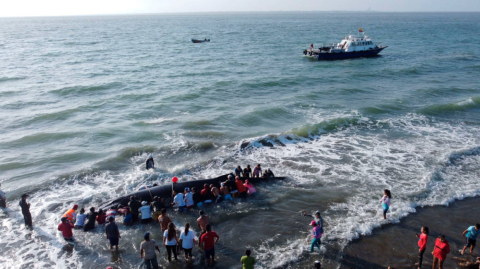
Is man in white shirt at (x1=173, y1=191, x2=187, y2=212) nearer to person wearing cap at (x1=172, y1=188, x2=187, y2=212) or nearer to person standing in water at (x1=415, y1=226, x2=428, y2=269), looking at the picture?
person wearing cap at (x1=172, y1=188, x2=187, y2=212)

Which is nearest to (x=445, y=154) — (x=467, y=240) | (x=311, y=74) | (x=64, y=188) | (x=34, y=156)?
(x=467, y=240)

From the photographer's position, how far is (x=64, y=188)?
51.2 feet

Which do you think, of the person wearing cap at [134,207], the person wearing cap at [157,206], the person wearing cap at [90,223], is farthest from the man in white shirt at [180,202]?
the person wearing cap at [90,223]

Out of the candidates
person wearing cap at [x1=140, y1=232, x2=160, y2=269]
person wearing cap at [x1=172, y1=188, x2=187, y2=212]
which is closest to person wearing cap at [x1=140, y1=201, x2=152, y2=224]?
person wearing cap at [x1=172, y1=188, x2=187, y2=212]

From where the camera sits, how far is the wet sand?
9.91 meters

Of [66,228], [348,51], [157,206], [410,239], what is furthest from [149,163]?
[348,51]

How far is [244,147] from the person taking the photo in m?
19.9

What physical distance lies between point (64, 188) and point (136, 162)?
399 centimetres

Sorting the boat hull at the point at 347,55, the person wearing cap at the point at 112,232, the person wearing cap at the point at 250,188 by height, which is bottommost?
the person wearing cap at the point at 250,188

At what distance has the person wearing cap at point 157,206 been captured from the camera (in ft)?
40.7

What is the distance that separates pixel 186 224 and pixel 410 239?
7.55 meters

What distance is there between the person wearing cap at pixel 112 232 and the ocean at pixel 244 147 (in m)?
0.47

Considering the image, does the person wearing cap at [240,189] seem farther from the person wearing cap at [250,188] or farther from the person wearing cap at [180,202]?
the person wearing cap at [180,202]

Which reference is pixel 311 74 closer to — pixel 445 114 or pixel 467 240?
pixel 445 114
